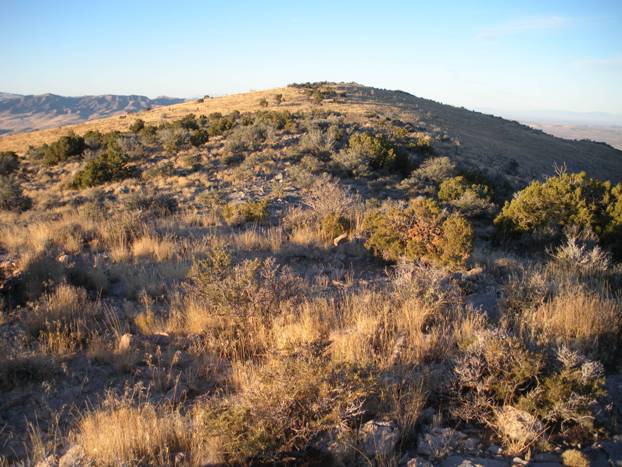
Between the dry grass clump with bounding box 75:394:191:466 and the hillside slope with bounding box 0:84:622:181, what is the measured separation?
2107 centimetres

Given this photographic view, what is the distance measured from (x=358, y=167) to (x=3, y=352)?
11.7 meters

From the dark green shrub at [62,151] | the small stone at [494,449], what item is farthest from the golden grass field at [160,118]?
the small stone at [494,449]

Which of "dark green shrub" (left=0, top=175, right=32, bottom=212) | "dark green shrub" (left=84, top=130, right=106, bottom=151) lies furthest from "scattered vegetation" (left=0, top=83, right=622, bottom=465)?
"dark green shrub" (left=84, top=130, right=106, bottom=151)

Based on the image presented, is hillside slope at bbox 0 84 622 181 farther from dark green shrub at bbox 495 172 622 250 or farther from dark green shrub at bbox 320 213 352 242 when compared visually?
dark green shrub at bbox 320 213 352 242

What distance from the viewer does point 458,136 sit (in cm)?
2948

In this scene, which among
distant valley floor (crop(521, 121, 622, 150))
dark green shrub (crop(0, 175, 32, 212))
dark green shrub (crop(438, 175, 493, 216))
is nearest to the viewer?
dark green shrub (crop(438, 175, 493, 216))

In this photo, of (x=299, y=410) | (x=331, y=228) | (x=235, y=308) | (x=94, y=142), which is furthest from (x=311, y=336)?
(x=94, y=142)

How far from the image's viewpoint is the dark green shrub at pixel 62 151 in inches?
778

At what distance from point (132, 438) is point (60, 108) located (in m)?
195

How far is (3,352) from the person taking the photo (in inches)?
147

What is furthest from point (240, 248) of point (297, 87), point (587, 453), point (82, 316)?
point (297, 87)

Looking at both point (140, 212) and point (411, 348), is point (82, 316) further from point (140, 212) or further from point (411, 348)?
point (140, 212)

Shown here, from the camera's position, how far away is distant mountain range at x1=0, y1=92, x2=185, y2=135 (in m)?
141

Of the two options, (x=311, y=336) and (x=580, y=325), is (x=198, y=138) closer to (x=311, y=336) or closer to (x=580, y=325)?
(x=311, y=336)
